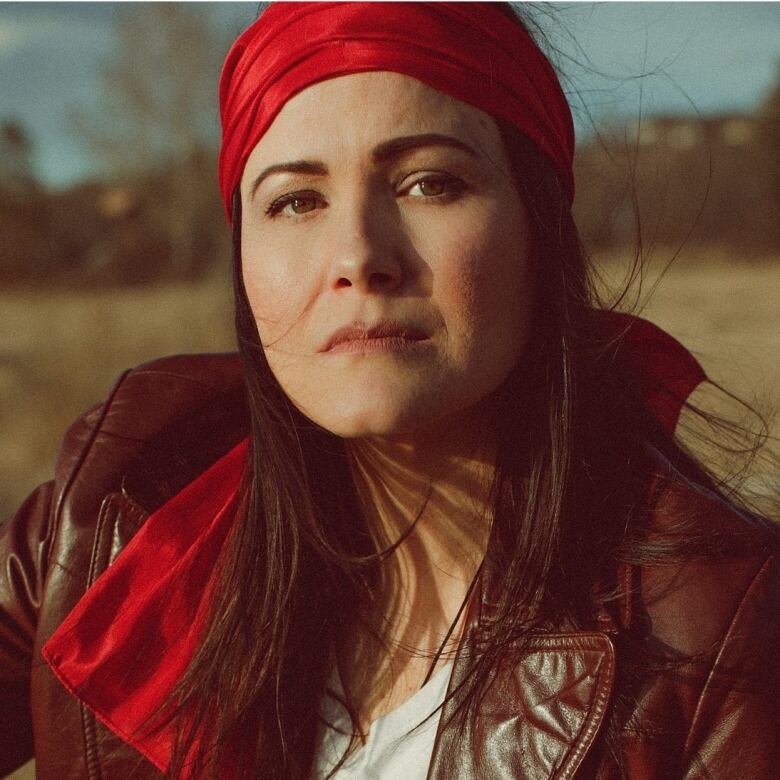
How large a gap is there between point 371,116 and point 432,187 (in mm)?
148

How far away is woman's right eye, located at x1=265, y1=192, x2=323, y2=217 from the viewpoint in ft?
5.90

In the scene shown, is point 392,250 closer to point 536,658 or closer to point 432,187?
point 432,187

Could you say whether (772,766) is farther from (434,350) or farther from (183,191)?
(183,191)

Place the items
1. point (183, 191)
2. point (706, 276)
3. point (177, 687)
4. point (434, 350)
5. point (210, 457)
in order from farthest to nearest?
1. point (183, 191)
2. point (706, 276)
3. point (210, 457)
4. point (177, 687)
5. point (434, 350)

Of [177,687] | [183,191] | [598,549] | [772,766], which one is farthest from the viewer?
[183,191]

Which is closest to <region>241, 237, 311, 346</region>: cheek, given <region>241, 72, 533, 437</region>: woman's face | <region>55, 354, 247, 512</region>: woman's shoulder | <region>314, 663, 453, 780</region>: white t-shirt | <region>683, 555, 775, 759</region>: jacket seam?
<region>241, 72, 533, 437</region>: woman's face

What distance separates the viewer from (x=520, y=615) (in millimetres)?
1846

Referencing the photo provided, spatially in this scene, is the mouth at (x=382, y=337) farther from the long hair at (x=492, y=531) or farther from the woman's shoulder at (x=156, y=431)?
the woman's shoulder at (x=156, y=431)

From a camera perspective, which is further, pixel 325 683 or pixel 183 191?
pixel 183 191

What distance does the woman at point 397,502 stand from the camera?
1.71 m

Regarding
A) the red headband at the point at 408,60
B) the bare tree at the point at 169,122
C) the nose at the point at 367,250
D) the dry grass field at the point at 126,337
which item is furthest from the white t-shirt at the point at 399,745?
the bare tree at the point at 169,122

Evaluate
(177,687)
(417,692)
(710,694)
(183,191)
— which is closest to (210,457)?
(177,687)

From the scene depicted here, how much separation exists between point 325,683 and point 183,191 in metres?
25.8

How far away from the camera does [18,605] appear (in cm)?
223
